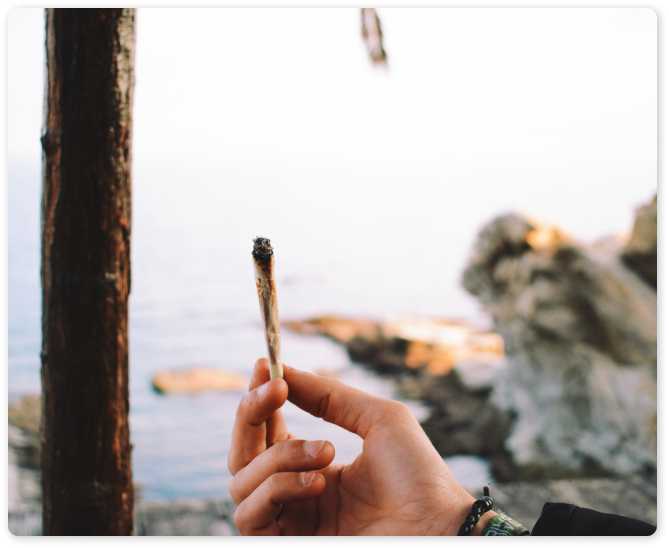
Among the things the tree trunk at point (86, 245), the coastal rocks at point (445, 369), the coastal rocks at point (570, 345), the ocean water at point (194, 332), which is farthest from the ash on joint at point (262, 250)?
the coastal rocks at point (445, 369)

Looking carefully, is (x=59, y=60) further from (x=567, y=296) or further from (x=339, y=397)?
(x=567, y=296)

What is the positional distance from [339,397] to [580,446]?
5.16 ft

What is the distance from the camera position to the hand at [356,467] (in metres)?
0.56

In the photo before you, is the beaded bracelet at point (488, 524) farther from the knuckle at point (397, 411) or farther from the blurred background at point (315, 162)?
the blurred background at point (315, 162)

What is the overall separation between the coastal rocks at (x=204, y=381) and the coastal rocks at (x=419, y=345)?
0.37m

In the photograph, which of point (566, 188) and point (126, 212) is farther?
point (566, 188)

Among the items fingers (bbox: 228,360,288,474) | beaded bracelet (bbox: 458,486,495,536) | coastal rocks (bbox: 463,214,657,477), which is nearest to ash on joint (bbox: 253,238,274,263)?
fingers (bbox: 228,360,288,474)

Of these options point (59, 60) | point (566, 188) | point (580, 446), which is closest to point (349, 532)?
point (59, 60)

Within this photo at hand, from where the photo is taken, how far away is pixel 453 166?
1818mm

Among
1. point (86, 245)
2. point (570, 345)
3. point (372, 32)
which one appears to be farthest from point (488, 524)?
point (570, 345)

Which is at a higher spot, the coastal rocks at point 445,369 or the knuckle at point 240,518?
the knuckle at point 240,518

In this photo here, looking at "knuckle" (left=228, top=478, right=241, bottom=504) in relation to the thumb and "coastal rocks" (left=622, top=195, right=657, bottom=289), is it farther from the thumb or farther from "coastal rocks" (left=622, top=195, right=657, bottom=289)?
"coastal rocks" (left=622, top=195, right=657, bottom=289)

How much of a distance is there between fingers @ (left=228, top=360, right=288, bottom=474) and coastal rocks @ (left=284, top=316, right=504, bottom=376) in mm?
1643

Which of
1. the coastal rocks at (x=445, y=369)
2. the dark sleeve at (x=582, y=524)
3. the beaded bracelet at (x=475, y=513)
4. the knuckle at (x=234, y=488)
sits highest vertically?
the knuckle at (x=234, y=488)
